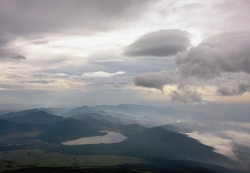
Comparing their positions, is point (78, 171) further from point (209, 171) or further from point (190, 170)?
point (209, 171)

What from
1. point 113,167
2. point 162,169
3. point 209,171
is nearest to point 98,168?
point 113,167

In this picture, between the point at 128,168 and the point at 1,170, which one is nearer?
the point at 1,170

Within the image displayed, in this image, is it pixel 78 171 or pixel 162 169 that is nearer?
pixel 78 171

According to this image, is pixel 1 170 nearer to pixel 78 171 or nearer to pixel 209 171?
pixel 78 171

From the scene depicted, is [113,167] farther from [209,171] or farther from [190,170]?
[209,171]

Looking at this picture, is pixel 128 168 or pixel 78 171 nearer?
pixel 78 171

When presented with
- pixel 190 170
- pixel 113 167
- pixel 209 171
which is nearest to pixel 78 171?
pixel 113 167

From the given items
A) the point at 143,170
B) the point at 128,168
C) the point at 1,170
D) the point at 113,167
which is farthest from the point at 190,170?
the point at 1,170
